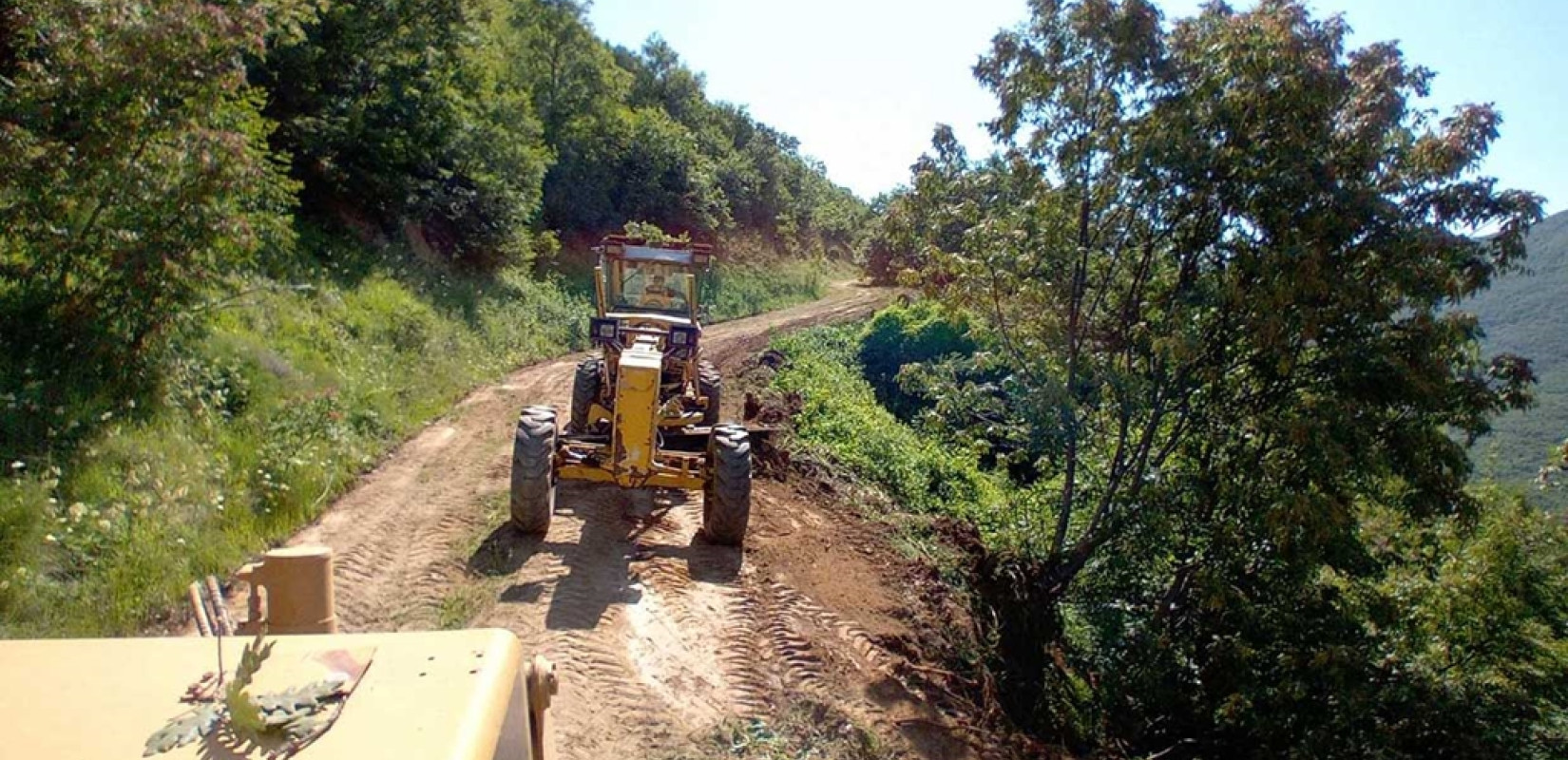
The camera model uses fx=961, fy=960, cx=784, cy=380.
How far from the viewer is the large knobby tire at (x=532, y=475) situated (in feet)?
26.3

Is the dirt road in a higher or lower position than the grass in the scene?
lower

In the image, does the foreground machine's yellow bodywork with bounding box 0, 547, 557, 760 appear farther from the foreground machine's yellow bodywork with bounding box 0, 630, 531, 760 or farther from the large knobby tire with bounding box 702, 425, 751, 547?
the large knobby tire with bounding box 702, 425, 751, 547

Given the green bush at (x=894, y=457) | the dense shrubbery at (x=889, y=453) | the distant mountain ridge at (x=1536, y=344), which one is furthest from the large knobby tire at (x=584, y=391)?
the distant mountain ridge at (x=1536, y=344)

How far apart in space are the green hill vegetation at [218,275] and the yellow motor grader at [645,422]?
2.43 meters

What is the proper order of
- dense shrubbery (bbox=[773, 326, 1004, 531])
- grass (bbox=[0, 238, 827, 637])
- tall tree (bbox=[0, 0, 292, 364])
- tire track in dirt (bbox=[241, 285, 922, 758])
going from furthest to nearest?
1. dense shrubbery (bbox=[773, 326, 1004, 531])
2. tall tree (bbox=[0, 0, 292, 364])
3. grass (bbox=[0, 238, 827, 637])
4. tire track in dirt (bbox=[241, 285, 922, 758])

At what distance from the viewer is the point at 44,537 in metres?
6.82

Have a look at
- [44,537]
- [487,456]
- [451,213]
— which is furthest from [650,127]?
[44,537]

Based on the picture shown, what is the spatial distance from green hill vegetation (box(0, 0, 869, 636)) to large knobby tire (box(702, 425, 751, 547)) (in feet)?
12.3

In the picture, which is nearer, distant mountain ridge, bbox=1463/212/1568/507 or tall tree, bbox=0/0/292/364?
tall tree, bbox=0/0/292/364

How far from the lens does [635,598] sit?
7441mm

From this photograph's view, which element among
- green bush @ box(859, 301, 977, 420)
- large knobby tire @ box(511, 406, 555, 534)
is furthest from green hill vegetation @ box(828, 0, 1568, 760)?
green bush @ box(859, 301, 977, 420)

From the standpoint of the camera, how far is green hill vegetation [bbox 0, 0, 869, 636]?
760cm

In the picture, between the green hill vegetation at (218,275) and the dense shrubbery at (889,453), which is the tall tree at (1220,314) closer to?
the dense shrubbery at (889,453)

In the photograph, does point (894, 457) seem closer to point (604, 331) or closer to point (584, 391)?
point (584, 391)
